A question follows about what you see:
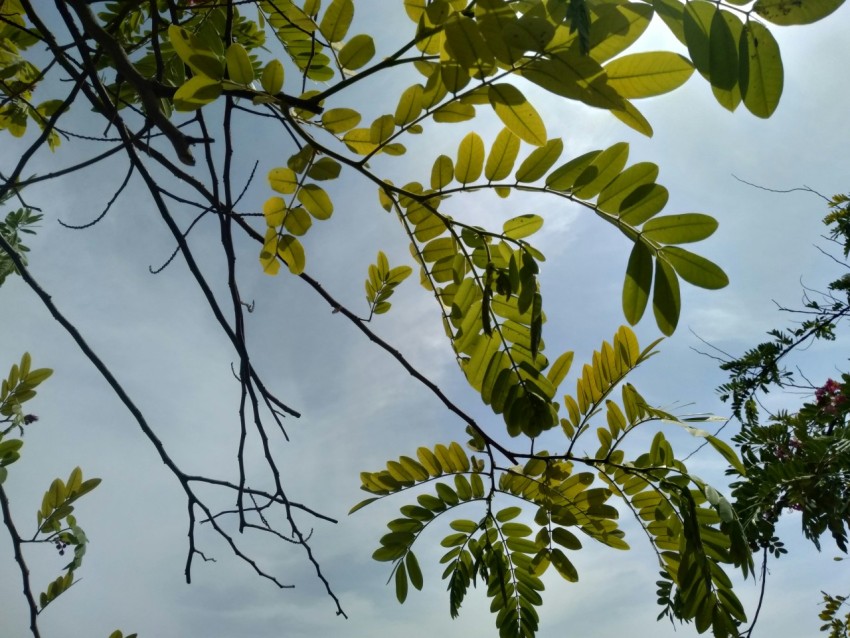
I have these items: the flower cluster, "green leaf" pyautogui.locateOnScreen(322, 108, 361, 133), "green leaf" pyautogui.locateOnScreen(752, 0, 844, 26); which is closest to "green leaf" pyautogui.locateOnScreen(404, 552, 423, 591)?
"green leaf" pyautogui.locateOnScreen(322, 108, 361, 133)

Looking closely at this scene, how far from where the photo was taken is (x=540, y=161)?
3.08ft

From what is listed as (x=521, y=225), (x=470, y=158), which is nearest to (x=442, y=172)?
(x=470, y=158)

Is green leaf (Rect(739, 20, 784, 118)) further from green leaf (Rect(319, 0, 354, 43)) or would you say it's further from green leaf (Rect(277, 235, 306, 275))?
green leaf (Rect(277, 235, 306, 275))

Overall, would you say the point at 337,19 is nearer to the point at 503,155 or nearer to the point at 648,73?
the point at 503,155

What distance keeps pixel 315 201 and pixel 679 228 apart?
0.59 metres

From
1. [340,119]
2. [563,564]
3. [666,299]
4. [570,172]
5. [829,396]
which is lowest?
[563,564]

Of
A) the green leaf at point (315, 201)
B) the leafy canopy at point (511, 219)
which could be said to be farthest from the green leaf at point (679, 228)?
the green leaf at point (315, 201)

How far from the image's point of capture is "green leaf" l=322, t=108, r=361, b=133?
90 cm

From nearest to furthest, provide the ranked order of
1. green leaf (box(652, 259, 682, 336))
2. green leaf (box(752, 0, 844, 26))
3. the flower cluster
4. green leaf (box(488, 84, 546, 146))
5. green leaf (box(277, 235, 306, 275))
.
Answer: green leaf (box(752, 0, 844, 26)) < green leaf (box(488, 84, 546, 146)) < green leaf (box(652, 259, 682, 336)) < green leaf (box(277, 235, 306, 275)) < the flower cluster

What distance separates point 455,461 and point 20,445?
3.09ft

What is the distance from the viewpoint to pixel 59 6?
1200mm

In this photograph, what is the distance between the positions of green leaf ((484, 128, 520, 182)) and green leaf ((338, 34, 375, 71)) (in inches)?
9.4

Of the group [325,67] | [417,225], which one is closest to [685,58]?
[417,225]

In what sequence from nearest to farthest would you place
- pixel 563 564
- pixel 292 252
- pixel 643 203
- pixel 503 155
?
pixel 643 203 < pixel 503 155 < pixel 292 252 < pixel 563 564
